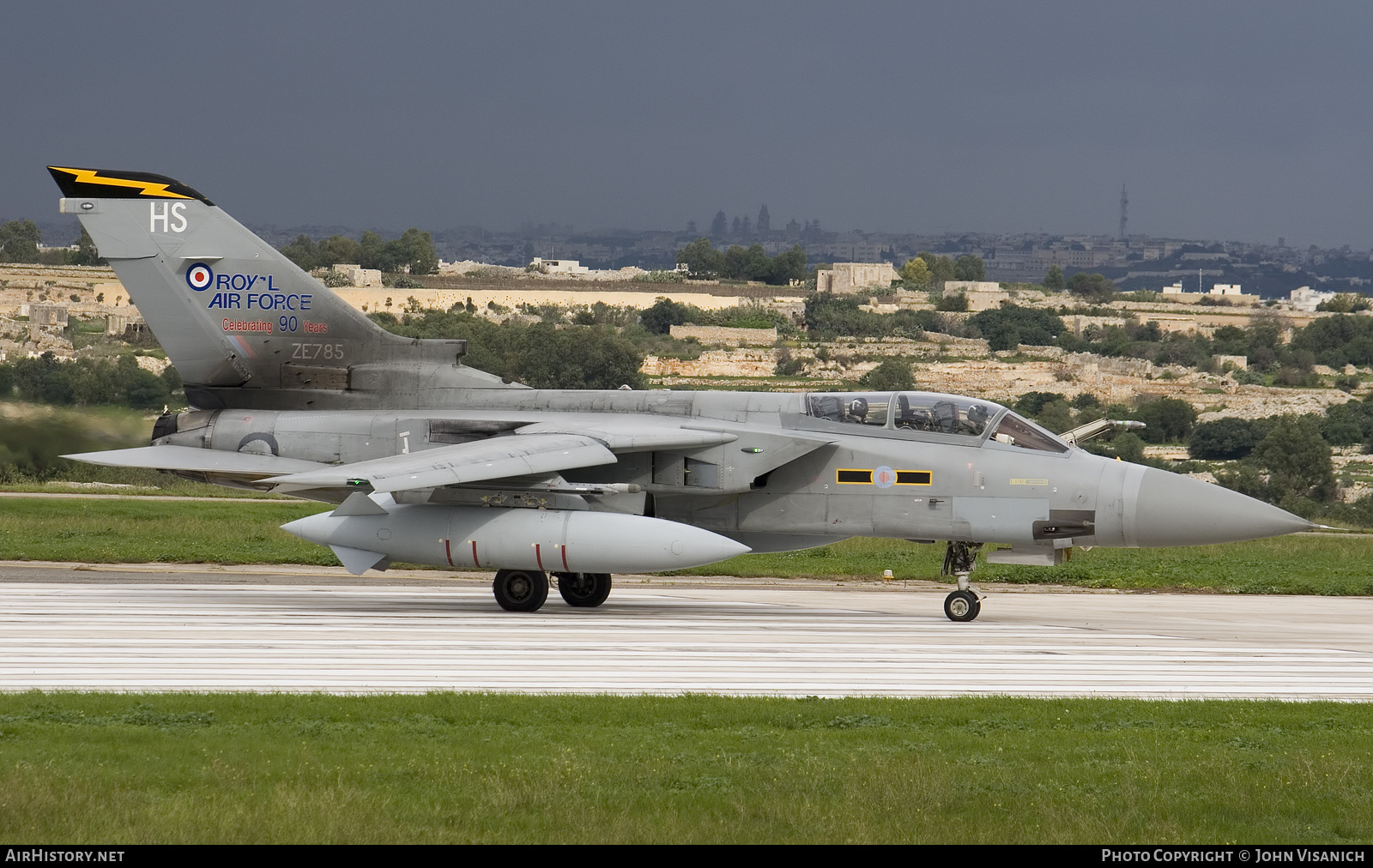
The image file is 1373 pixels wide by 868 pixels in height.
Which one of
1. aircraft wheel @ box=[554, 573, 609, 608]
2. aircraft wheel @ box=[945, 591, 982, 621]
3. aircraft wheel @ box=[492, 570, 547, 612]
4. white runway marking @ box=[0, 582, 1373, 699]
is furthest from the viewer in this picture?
aircraft wheel @ box=[554, 573, 609, 608]

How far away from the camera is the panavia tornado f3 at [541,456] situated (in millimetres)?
16453

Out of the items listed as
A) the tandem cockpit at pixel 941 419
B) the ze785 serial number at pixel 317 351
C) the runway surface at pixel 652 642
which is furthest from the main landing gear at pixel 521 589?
the ze785 serial number at pixel 317 351

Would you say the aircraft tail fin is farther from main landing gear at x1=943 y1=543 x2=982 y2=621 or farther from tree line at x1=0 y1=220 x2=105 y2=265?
tree line at x1=0 y1=220 x2=105 y2=265

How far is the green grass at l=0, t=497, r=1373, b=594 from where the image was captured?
23.5 metres

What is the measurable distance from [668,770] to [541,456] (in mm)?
8149

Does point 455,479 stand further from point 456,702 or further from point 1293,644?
point 1293,644

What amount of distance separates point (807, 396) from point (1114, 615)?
190 inches

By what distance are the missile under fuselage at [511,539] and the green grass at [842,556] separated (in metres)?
6.41

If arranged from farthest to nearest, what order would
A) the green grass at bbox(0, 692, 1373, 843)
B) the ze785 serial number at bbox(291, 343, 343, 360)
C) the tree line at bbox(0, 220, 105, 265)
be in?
the tree line at bbox(0, 220, 105, 265), the ze785 serial number at bbox(291, 343, 343, 360), the green grass at bbox(0, 692, 1373, 843)

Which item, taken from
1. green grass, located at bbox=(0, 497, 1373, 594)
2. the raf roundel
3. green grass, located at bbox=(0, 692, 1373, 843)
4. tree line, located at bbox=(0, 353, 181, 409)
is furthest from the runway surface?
tree line, located at bbox=(0, 353, 181, 409)

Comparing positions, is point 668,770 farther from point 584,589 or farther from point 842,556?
point 842,556

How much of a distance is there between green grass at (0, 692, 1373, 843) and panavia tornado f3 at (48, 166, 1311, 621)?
5421 mm

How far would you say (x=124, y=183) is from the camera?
1847 cm
